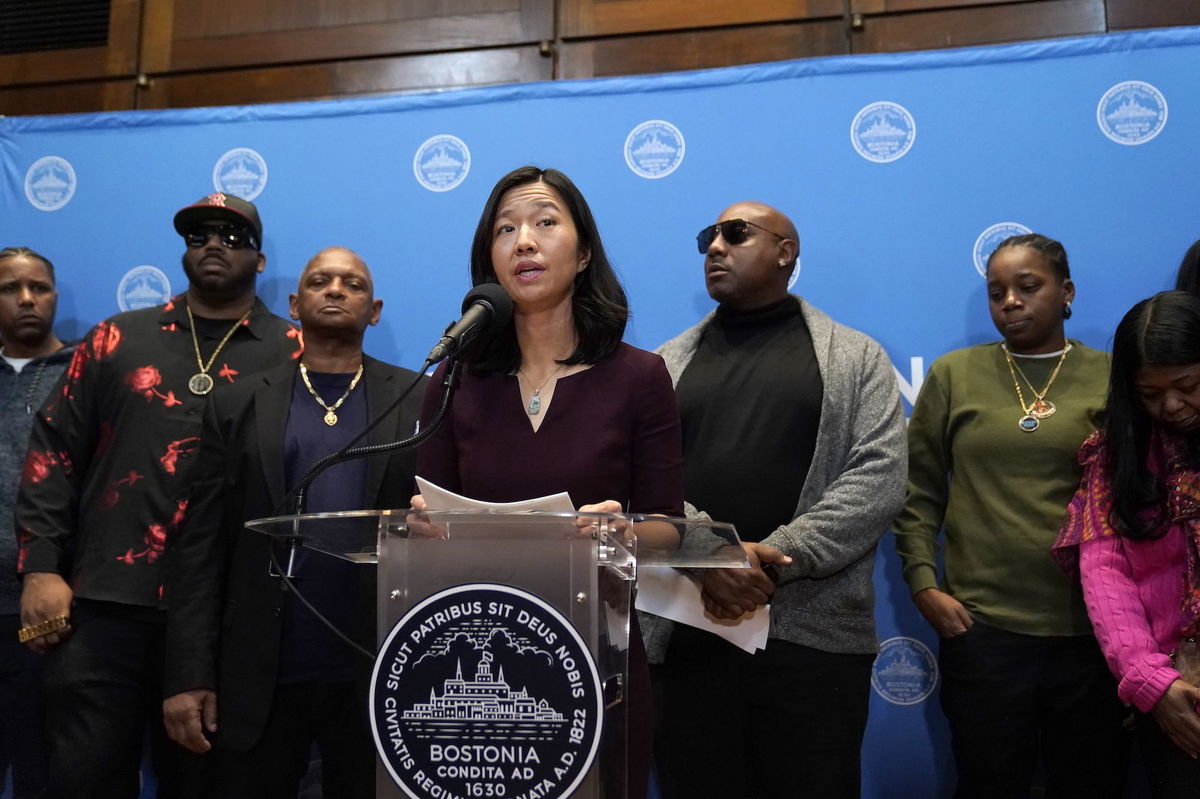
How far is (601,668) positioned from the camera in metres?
1.34

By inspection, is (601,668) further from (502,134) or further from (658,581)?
(502,134)

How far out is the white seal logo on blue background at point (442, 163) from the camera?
3807 mm

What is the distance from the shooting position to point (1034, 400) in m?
2.97

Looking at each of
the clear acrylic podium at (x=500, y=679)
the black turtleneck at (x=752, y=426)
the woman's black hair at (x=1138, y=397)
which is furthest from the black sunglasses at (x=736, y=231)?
the clear acrylic podium at (x=500, y=679)

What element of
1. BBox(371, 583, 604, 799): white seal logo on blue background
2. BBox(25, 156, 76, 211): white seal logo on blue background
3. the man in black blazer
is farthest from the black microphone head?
BBox(25, 156, 76, 211): white seal logo on blue background

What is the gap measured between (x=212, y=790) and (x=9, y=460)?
1.48m

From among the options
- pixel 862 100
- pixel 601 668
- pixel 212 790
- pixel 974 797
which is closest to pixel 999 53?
pixel 862 100

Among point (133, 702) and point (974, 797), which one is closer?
point (974, 797)

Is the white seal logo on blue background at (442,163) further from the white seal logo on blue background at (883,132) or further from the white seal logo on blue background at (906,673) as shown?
the white seal logo on blue background at (906,673)

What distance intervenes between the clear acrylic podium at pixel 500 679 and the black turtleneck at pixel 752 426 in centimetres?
145

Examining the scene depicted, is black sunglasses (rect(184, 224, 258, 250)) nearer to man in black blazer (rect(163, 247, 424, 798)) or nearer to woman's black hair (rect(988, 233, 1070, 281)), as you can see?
man in black blazer (rect(163, 247, 424, 798))

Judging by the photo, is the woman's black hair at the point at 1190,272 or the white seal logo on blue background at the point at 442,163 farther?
the white seal logo on blue background at the point at 442,163

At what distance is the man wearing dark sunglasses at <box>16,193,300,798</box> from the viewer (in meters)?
2.96

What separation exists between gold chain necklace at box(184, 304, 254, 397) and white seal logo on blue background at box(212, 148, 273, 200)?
0.70m
